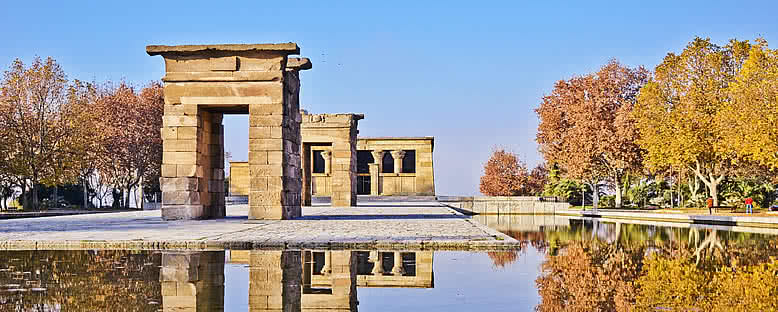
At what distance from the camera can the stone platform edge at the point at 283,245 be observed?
10828mm

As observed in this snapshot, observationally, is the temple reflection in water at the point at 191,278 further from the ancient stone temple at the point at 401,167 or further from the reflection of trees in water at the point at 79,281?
the ancient stone temple at the point at 401,167

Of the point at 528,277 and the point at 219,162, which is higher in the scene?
the point at 219,162

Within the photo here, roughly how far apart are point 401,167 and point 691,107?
26.2m

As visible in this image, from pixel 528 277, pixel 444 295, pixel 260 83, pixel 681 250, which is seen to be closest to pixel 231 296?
pixel 444 295

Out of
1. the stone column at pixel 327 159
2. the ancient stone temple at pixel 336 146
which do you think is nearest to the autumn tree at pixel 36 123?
the ancient stone temple at pixel 336 146

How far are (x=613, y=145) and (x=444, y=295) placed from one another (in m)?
40.9

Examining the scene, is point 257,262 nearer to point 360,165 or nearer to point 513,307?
point 513,307

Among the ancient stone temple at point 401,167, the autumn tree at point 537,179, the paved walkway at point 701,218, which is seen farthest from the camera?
the autumn tree at point 537,179

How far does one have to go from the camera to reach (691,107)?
39188 mm

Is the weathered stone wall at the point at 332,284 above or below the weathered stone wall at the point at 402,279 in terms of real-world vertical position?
above

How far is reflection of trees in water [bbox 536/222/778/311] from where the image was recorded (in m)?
6.19

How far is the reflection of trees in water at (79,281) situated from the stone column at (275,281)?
839 millimetres

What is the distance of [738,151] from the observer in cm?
3491

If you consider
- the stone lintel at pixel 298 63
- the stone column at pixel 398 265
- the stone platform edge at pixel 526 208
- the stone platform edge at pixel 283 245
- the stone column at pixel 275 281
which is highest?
the stone lintel at pixel 298 63
